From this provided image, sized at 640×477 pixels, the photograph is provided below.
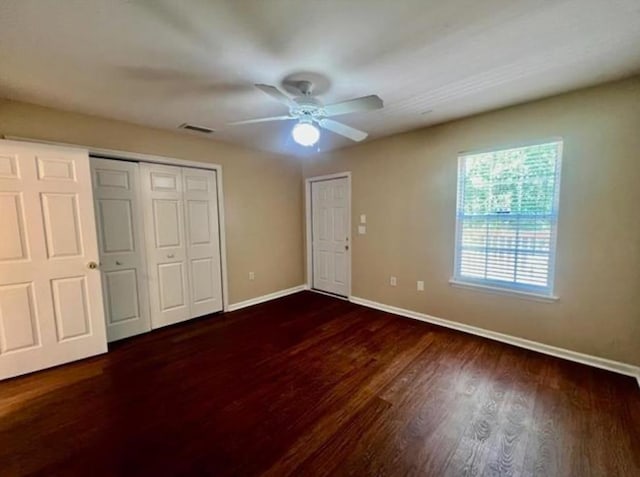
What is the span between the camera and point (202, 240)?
3.71m

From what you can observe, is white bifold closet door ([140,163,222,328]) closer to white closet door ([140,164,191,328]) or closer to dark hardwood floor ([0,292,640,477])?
white closet door ([140,164,191,328])

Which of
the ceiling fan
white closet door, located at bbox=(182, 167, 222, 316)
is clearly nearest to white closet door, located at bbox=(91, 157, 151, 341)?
white closet door, located at bbox=(182, 167, 222, 316)

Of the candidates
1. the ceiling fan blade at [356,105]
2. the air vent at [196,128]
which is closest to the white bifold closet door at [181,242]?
the air vent at [196,128]

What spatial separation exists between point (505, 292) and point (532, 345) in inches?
21.6

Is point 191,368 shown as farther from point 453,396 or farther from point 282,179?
point 282,179

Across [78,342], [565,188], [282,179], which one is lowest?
[78,342]

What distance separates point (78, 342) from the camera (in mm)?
2656

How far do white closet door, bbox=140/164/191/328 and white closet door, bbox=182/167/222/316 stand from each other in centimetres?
9

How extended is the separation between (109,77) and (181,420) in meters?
2.53

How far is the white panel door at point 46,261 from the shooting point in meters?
2.32

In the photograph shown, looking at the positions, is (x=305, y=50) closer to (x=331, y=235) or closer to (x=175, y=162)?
(x=175, y=162)

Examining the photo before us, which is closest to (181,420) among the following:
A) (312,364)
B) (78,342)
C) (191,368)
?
(191,368)

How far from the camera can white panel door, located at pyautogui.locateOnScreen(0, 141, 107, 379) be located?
232 centimetres

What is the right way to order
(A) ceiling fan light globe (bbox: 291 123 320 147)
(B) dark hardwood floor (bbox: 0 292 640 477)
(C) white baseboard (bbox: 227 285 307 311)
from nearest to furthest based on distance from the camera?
(B) dark hardwood floor (bbox: 0 292 640 477) → (A) ceiling fan light globe (bbox: 291 123 320 147) → (C) white baseboard (bbox: 227 285 307 311)
